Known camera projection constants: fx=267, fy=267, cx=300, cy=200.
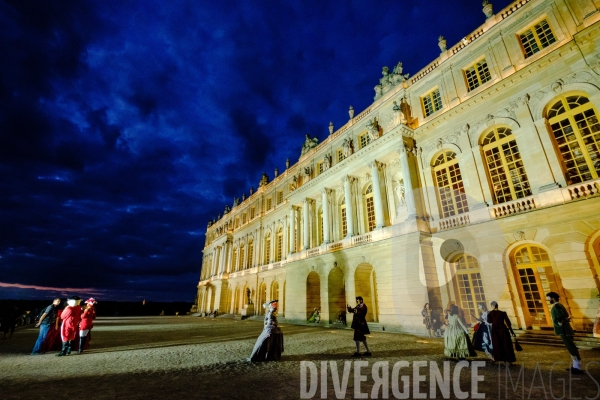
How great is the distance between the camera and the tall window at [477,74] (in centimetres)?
1569

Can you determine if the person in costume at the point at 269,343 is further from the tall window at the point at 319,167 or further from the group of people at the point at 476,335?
the tall window at the point at 319,167

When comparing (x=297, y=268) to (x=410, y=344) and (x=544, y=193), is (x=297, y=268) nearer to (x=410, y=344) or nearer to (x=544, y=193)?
(x=410, y=344)

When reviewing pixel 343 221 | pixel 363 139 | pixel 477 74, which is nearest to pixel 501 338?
pixel 477 74

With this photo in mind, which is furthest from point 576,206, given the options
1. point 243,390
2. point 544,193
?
point 243,390

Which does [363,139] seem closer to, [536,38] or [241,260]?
[536,38]

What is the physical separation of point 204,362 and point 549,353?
10559 millimetres

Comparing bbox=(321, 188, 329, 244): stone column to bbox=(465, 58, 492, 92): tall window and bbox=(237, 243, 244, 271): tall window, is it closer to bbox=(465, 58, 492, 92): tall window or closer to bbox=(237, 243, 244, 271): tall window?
bbox=(465, 58, 492, 92): tall window

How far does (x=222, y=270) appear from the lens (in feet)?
139

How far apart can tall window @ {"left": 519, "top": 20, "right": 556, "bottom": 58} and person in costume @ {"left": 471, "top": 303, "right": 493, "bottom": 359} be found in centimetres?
1385

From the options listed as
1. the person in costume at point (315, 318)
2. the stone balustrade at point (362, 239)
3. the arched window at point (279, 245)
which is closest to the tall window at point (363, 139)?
the stone balustrade at point (362, 239)

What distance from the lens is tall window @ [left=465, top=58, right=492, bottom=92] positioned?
1569 centimetres

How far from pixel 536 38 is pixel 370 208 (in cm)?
1315

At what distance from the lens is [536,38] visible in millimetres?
13797

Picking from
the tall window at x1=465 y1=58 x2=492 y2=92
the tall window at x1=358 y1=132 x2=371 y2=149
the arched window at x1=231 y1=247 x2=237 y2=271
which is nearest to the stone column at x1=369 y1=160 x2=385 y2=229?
the tall window at x1=358 y1=132 x2=371 y2=149
